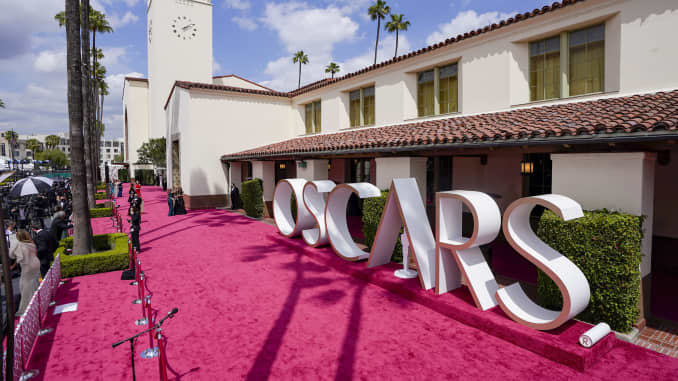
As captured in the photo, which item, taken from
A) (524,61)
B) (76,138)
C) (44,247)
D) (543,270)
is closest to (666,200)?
(524,61)

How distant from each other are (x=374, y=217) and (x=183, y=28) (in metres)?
34.3

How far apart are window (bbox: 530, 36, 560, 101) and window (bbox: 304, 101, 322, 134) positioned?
12683 mm

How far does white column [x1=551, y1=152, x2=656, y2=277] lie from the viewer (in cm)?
662

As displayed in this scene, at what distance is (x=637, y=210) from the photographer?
21.6 ft

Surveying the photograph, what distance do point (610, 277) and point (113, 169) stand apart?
5646 cm

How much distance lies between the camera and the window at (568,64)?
10906mm

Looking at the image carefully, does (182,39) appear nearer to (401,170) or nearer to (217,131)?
(217,131)

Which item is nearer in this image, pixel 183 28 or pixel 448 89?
pixel 448 89

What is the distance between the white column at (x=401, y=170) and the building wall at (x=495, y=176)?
4289mm

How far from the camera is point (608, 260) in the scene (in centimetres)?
634

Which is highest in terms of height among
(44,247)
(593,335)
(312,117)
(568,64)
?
(312,117)

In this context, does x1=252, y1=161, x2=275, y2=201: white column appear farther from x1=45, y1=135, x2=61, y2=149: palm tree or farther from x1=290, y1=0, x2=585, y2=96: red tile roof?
x1=45, y1=135, x2=61, y2=149: palm tree

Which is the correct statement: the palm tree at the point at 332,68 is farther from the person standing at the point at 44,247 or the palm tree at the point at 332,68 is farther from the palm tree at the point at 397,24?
the person standing at the point at 44,247

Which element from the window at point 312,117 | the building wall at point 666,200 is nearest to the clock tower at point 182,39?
the window at point 312,117
